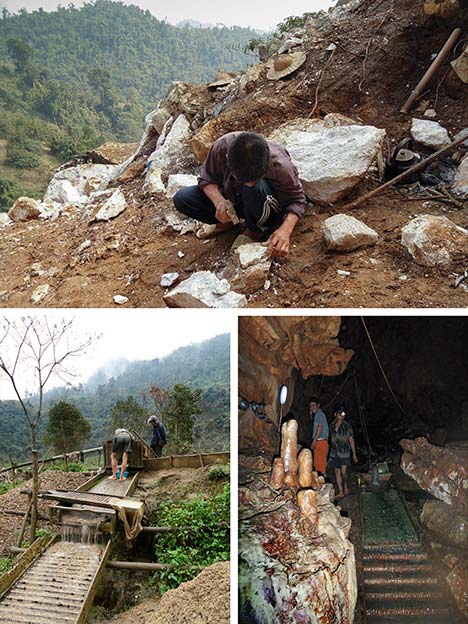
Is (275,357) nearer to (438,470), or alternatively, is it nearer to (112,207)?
(438,470)

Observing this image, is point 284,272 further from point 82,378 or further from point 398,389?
point 82,378

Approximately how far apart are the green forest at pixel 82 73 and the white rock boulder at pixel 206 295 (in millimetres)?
17675

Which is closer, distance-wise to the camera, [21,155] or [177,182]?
[177,182]

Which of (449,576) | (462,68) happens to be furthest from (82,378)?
(462,68)

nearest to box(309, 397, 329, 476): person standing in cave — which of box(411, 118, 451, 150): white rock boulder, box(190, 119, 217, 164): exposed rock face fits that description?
box(411, 118, 451, 150): white rock boulder

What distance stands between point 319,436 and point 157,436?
814 mm

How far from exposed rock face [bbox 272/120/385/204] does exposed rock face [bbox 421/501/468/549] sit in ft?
6.77

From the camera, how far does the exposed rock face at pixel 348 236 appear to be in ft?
9.36

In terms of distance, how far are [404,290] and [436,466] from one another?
93 centimetres

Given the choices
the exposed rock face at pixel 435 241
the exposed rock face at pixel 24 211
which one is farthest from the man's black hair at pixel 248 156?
the exposed rock face at pixel 24 211

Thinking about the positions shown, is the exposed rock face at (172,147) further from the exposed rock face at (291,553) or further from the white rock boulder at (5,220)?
the exposed rock face at (291,553)

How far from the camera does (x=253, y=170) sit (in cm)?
239

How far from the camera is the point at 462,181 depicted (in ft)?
10.4

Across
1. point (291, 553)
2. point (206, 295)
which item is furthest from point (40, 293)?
point (291, 553)
